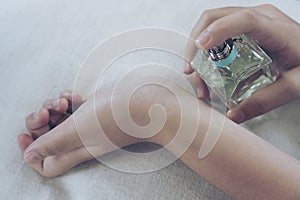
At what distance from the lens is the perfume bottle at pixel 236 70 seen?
1.50 feet

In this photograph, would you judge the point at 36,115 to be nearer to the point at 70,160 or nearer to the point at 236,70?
the point at 70,160

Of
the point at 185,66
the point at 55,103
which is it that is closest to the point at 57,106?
the point at 55,103

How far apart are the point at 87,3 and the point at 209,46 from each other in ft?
0.97

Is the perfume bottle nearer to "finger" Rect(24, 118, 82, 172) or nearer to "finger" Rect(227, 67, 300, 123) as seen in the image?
"finger" Rect(227, 67, 300, 123)

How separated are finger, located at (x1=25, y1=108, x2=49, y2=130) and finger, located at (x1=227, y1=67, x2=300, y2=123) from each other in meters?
0.25

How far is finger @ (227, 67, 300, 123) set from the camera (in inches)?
20.2

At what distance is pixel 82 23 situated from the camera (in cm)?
63

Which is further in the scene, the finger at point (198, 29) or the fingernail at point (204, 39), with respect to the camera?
the finger at point (198, 29)

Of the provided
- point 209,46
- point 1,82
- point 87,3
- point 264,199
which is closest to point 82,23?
point 87,3

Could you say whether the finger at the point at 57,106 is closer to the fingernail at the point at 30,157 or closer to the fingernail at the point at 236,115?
the fingernail at the point at 30,157

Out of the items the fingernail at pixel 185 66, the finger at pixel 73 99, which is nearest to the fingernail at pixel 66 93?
the finger at pixel 73 99

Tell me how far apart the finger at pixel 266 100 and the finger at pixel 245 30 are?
5cm

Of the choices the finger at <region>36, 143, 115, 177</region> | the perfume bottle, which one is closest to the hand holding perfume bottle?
the perfume bottle

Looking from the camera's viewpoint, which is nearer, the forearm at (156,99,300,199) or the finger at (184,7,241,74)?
the forearm at (156,99,300,199)
